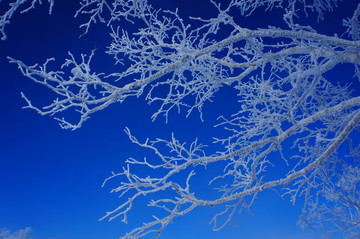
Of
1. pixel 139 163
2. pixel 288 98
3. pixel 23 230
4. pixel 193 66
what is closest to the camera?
pixel 139 163

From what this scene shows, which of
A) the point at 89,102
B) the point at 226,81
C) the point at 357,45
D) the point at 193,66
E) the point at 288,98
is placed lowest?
the point at 357,45

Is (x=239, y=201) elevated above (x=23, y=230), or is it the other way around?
(x=23, y=230)

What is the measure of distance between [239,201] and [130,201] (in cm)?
196

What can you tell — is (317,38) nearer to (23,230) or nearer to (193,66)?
(193,66)

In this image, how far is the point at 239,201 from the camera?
438 centimetres

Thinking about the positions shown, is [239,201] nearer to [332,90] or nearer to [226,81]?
[226,81]

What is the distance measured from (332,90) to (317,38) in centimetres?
346

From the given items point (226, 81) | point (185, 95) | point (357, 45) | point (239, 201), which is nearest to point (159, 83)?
point (185, 95)

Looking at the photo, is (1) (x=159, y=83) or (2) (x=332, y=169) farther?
(2) (x=332, y=169)

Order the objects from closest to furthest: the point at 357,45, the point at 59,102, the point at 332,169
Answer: the point at 59,102 → the point at 357,45 → the point at 332,169

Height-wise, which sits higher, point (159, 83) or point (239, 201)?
point (159, 83)

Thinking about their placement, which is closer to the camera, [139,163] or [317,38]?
[317,38]

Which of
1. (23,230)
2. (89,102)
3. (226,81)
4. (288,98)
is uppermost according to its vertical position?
(23,230)

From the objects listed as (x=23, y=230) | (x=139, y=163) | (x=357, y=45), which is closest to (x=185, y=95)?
(x=139, y=163)
